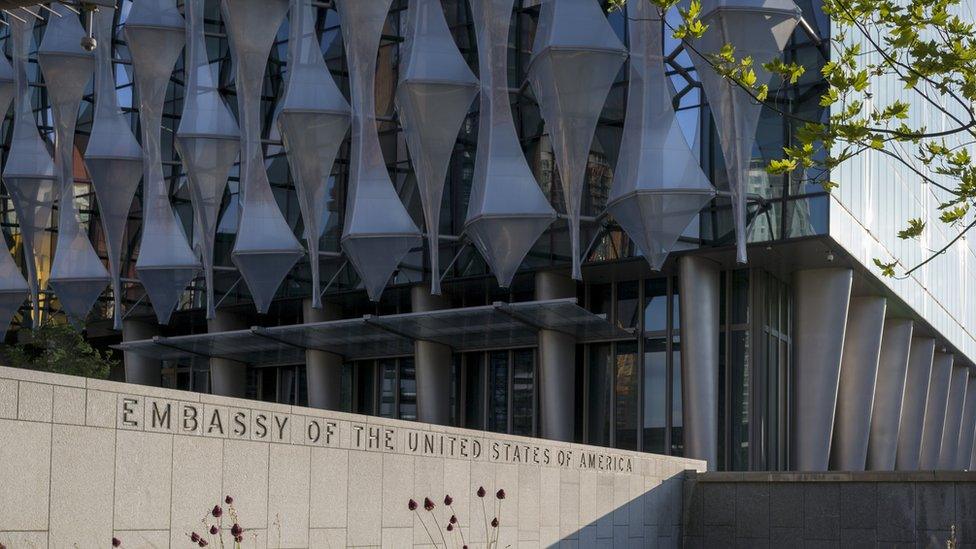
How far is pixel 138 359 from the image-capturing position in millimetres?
46938

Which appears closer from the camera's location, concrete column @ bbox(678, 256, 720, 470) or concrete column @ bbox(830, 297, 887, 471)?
concrete column @ bbox(678, 256, 720, 470)

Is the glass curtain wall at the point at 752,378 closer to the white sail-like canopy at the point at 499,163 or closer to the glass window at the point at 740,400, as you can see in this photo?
the glass window at the point at 740,400

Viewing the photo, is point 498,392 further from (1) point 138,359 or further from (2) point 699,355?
(1) point 138,359

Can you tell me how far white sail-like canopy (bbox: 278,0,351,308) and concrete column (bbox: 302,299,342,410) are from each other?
280 inches

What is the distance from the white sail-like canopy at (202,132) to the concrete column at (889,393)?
830 inches

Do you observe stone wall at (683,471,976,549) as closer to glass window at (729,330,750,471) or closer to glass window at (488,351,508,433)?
glass window at (729,330,750,471)

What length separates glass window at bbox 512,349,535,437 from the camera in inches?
1586

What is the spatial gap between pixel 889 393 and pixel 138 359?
83.8ft

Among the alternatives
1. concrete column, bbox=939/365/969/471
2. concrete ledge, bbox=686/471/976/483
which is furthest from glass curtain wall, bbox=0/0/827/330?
concrete column, bbox=939/365/969/471

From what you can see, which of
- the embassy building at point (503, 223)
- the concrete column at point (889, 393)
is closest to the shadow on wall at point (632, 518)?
the embassy building at point (503, 223)

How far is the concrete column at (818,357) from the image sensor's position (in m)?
35.1

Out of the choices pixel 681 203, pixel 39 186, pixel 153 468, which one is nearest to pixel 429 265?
pixel 681 203

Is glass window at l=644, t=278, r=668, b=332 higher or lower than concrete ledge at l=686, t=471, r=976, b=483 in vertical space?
higher

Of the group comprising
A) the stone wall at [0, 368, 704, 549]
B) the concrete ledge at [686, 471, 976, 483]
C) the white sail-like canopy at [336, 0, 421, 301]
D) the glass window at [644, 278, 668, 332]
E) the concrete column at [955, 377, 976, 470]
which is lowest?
the concrete column at [955, 377, 976, 470]
